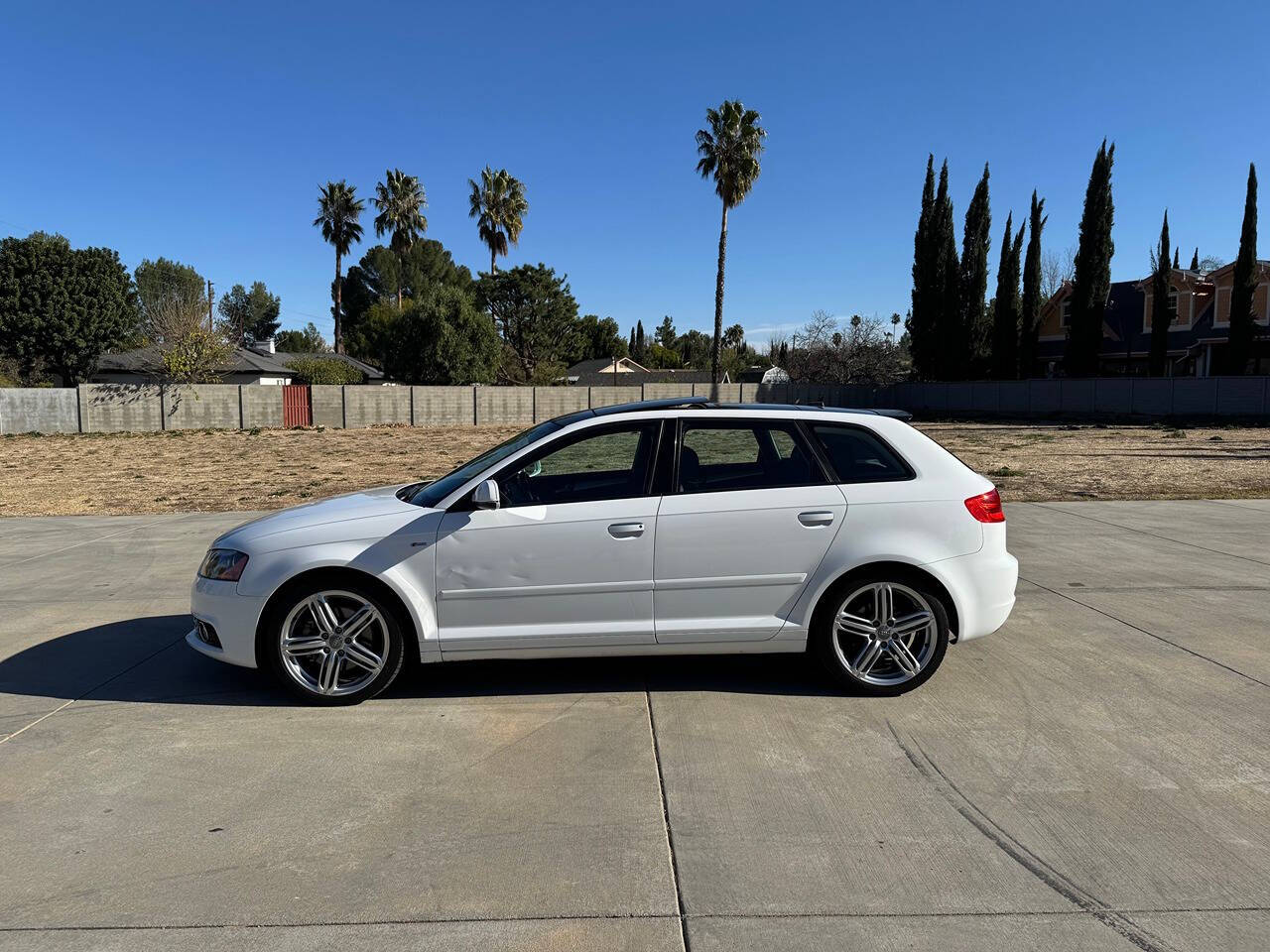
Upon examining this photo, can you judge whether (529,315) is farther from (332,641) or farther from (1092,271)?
(332,641)

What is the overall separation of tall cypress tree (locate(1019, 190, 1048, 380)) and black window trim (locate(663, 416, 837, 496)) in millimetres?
48493

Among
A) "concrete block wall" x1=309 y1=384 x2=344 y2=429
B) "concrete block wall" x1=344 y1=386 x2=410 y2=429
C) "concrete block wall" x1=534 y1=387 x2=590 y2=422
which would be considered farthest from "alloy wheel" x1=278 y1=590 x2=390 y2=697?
"concrete block wall" x1=534 y1=387 x2=590 y2=422

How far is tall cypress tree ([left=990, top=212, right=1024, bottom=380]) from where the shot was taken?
48625mm

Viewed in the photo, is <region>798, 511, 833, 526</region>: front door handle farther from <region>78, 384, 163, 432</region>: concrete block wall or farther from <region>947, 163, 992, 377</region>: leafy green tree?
<region>947, 163, 992, 377</region>: leafy green tree

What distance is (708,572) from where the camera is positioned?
4.70m

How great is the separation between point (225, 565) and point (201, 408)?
34978 millimetres

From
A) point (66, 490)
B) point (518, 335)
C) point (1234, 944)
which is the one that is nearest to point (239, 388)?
point (66, 490)

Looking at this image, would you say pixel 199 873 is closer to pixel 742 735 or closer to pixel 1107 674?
pixel 742 735

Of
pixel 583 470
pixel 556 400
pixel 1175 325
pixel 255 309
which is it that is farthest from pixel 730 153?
pixel 255 309

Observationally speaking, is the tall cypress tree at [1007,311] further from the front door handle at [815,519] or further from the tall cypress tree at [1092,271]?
the front door handle at [815,519]

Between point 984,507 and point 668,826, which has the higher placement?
point 984,507

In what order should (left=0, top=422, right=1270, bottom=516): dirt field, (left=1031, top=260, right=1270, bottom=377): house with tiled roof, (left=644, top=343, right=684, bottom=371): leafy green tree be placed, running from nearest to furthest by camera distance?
(left=0, top=422, right=1270, bottom=516): dirt field, (left=1031, top=260, right=1270, bottom=377): house with tiled roof, (left=644, top=343, right=684, bottom=371): leafy green tree

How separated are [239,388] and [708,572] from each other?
36243 millimetres

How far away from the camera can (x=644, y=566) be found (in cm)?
467
